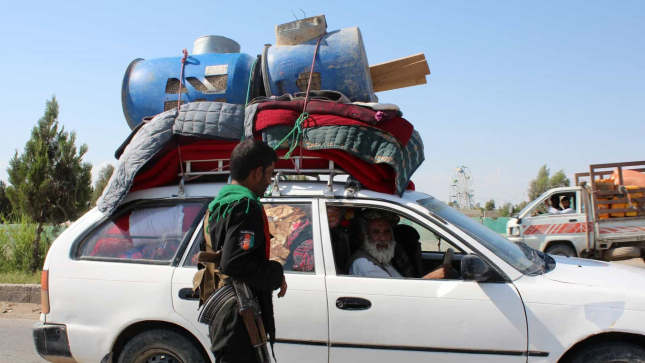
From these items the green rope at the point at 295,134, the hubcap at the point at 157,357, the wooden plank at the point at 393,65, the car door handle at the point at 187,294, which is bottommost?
the hubcap at the point at 157,357

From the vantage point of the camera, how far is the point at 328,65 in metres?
3.79

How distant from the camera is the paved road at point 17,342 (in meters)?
4.66

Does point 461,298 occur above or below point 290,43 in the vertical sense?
below

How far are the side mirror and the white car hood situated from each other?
0.45m

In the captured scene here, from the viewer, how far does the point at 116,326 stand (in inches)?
121

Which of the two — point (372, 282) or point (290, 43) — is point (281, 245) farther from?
point (290, 43)

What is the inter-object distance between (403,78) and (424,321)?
109 inches

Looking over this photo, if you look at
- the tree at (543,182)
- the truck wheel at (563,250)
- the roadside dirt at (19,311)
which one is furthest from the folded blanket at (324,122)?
the tree at (543,182)

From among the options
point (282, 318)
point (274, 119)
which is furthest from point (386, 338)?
point (274, 119)

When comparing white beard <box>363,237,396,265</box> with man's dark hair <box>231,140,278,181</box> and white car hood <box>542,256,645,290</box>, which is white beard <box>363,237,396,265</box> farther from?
man's dark hair <box>231,140,278,181</box>

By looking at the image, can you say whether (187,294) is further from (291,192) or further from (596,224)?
(596,224)

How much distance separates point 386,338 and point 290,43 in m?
2.52

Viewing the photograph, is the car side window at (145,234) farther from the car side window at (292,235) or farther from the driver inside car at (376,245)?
the driver inside car at (376,245)

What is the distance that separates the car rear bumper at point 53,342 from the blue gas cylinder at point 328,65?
2.48 m
